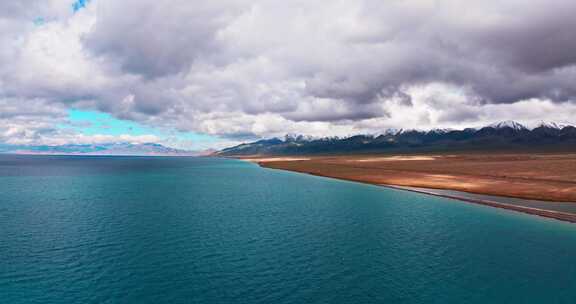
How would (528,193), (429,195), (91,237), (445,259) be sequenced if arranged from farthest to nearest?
(429,195), (528,193), (91,237), (445,259)

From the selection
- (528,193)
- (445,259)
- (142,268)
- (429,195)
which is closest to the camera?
(142,268)

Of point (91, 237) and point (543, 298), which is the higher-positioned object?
point (91, 237)

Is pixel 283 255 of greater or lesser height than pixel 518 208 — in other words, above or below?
above

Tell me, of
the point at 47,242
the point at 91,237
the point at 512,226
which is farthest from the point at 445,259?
the point at 47,242

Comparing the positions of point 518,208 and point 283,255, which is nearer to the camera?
point 283,255

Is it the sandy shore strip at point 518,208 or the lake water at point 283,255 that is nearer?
the lake water at point 283,255

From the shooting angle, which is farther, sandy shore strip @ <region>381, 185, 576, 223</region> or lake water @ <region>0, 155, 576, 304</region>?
sandy shore strip @ <region>381, 185, 576, 223</region>

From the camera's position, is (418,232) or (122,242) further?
(418,232)

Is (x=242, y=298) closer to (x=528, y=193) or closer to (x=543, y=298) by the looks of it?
(x=543, y=298)
